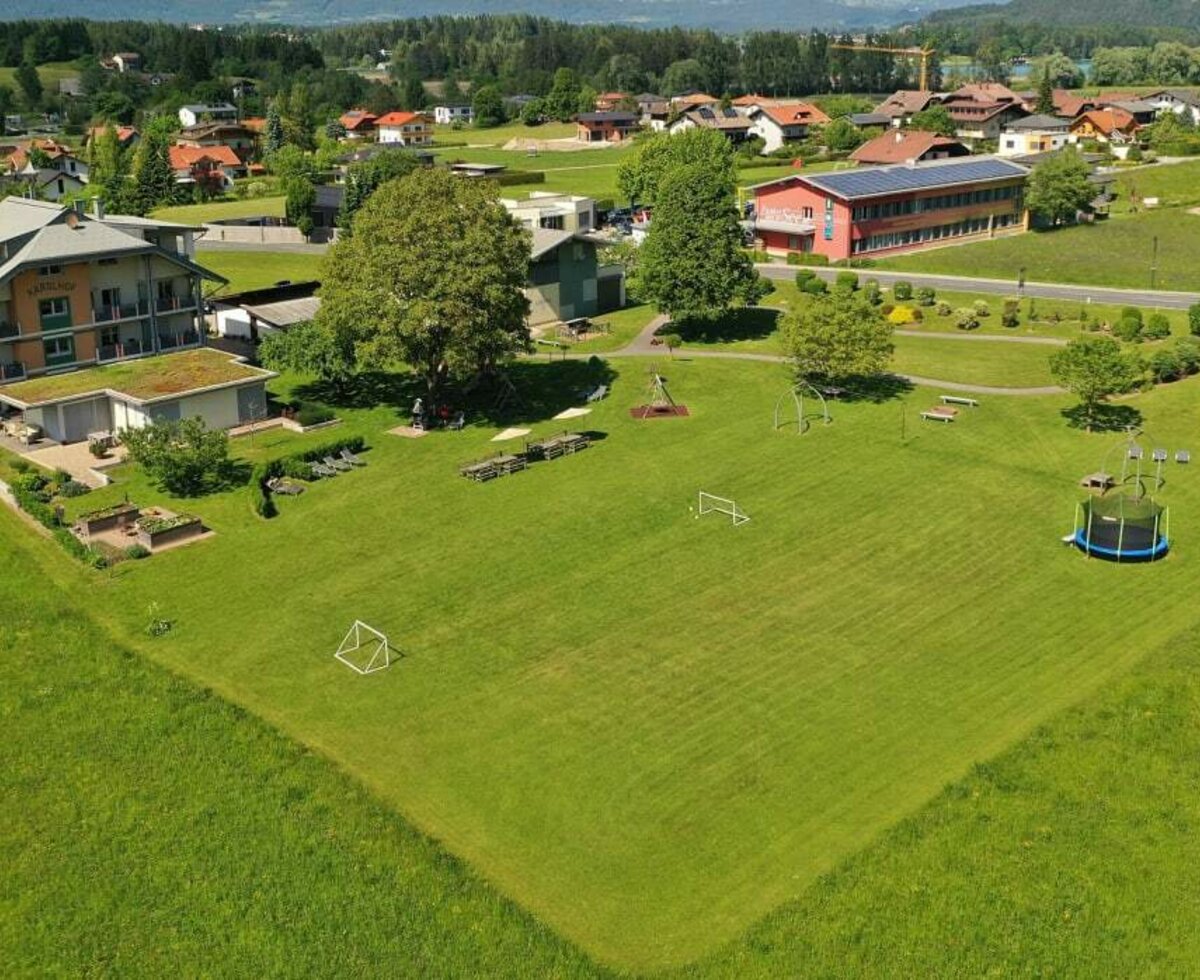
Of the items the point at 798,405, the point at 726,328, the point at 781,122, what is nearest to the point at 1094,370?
the point at 798,405

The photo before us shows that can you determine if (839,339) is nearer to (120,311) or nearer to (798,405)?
(798,405)

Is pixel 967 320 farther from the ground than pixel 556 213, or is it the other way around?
pixel 556 213

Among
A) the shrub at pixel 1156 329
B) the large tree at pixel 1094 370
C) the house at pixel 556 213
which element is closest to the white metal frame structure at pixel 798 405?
the large tree at pixel 1094 370

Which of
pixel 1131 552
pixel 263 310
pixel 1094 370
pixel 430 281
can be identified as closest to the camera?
pixel 1131 552

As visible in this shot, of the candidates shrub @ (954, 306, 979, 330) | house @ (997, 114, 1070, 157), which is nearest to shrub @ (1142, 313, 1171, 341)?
shrub @ (954, 306, 979, 330)

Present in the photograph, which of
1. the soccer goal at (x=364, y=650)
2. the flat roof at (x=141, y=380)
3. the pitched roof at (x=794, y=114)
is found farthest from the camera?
the pitched roof at (x=794, y=114)

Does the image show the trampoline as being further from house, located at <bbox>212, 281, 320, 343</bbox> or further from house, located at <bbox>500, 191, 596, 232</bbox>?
house, located at <bbox>500, 191, 596, 232</bbox>

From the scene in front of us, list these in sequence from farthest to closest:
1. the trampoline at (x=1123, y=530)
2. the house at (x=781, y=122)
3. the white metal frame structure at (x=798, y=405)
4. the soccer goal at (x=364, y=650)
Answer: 1. the house at (x=781, y=122)
2. the white metal frame structure at (x=798, y=405)
3. the trampoline at (x=1123, y=530)
4. the soccer goal at (x=364, y=650)

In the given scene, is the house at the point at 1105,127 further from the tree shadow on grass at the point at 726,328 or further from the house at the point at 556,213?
the tree shadow on grass at the point at 726,328
